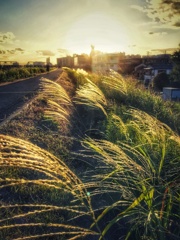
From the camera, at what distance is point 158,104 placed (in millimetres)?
8008

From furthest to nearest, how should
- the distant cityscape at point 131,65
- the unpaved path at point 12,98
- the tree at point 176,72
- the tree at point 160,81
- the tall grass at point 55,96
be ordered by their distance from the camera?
the distant cityscape at point 131,65
the tree at point 160,81
the tree at point 176,72
the unpaved path at point 12,98
the tall grass at point 55,96

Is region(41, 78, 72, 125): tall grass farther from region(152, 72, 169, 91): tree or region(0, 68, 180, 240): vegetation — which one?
region(152, 72, 169, 91): tree

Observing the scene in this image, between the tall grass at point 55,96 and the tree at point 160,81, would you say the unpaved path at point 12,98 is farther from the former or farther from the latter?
the tree at point 160,81

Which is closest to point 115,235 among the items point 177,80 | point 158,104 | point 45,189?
point 45,189

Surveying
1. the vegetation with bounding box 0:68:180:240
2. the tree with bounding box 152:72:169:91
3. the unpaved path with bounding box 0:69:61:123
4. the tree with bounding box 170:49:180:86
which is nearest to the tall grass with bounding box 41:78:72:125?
the vegetation with bounding box 0:68:180:240

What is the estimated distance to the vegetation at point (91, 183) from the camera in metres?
1.75

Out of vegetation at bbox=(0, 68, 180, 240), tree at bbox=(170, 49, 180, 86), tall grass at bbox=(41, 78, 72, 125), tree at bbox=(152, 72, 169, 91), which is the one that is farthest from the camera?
tree at bbox=(152, 72, 169, 91)

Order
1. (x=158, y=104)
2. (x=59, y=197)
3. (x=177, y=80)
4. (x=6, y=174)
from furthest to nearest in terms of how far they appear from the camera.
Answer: (x=177, y=80)
(x=158, y=104)
(x=6, y=174)
(x=59, y=197)

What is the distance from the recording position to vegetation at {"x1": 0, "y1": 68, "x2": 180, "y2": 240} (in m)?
1.75

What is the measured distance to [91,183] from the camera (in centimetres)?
310

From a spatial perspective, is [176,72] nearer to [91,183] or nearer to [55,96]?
[55,96]

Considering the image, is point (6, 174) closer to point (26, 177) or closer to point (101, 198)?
point (26, 177)

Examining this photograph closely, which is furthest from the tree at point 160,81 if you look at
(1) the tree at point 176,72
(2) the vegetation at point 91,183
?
(2) the vegetation at point 91,183

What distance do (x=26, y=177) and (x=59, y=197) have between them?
72cm
